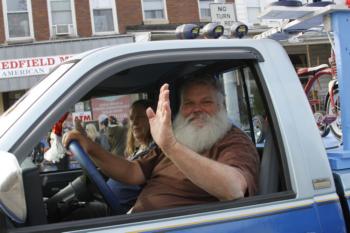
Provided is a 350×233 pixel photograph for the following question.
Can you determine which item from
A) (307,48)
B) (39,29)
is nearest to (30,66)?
(39,29)

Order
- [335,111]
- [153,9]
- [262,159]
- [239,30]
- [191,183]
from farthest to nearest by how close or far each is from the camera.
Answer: [153,9]
[335,111]
[239,30]
[262,159]
[191,183]

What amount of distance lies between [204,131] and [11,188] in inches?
40.2

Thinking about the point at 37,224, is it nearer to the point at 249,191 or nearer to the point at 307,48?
the point at 249,191

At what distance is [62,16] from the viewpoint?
1730 cm

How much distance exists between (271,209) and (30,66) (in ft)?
49.9

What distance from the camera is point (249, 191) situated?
6.70 ft

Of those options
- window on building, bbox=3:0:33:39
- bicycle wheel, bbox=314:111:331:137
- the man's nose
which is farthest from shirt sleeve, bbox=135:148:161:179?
window on building, bbox=3:0:33:39

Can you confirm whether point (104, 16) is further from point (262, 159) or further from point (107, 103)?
point (262, 159)

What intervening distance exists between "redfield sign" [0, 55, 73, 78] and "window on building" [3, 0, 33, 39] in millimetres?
1178

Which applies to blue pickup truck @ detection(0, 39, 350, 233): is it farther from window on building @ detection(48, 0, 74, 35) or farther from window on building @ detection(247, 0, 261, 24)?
window on building @ detection(247, 0, 261, 24)

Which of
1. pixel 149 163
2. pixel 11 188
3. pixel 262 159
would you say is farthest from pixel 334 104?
Result: pixel 11 188

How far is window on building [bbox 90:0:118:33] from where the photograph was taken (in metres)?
17.5

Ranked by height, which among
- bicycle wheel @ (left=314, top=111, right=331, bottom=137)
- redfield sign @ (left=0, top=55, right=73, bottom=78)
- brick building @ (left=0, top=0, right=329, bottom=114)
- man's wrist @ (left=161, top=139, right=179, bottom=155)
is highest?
brick building @ (left=0, top=0, right=329, bottom=114)

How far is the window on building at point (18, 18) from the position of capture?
1680 centimetres
